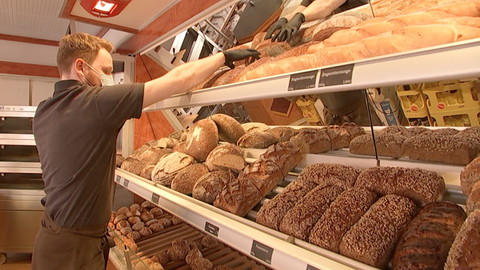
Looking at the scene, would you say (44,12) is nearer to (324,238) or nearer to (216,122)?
(216,122)

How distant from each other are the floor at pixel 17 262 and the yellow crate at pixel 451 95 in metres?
4.66

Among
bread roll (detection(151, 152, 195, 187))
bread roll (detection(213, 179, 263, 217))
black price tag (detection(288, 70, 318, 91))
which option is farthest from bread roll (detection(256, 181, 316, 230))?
bread roll (detection(151, 152, 195, 187))

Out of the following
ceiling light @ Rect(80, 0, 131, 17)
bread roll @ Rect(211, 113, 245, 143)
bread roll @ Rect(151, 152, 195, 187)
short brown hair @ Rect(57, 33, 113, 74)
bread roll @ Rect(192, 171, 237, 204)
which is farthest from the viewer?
ceiling light @ Rect(80, 0, 131, 17)

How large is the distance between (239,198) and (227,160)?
45 centimetres

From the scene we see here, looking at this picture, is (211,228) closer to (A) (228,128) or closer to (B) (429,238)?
(B) (429,238)

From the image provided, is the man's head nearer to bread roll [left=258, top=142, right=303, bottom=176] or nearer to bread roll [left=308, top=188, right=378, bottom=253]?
bread roll [left=258, top=142, right=303, bottom=176]

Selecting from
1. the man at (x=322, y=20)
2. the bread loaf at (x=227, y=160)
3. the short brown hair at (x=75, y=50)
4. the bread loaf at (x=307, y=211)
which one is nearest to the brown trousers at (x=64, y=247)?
the bread loaf at (x=227, y=160)

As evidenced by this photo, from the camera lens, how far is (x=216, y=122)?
7.54 ft

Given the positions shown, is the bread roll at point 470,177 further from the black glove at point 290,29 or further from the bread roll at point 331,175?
the black glove at point 290,29

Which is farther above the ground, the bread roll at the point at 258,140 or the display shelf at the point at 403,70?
the display shelf at the point at 403,70

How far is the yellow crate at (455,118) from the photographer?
68.7 inches

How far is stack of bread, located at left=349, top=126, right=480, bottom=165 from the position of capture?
123 cm

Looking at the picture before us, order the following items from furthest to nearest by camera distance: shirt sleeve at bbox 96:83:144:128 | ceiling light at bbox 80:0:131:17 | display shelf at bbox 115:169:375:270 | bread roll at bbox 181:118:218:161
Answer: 1. ceiling light at bbox 80:0:131:17
2. bread roll at bbox 181:118:218:161
3. shirt sleeve at bbox 96:83:144:128
4. display shelf at bbox 115:169:375:270

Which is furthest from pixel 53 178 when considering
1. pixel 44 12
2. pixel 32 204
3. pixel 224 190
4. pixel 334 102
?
pixel 44 12
